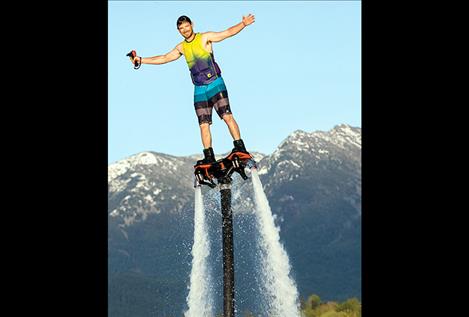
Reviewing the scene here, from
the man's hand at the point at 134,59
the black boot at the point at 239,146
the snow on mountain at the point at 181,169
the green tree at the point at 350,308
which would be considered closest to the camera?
the black boot at the point at 239,146

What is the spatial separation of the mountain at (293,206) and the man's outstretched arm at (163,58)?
79356mm

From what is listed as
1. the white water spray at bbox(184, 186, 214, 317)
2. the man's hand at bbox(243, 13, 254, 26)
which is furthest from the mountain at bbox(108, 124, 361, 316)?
the man's hand at bbox(243, 13, 254, 26)

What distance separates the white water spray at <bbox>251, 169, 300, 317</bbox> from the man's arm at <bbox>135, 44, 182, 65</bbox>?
1.86 m

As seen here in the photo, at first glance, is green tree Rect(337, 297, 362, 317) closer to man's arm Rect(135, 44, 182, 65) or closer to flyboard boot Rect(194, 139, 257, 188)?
flyboard boot Rect(194, 139, 257, 188)

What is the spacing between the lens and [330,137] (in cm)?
13600

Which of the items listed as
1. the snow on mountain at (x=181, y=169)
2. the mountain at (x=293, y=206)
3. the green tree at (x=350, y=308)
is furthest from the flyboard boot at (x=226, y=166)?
the snow on mountain at (x=181, y=169)

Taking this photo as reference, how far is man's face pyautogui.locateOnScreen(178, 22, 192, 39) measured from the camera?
10.4 metres

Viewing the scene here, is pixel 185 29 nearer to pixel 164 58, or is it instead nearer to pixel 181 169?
pixel 164 58

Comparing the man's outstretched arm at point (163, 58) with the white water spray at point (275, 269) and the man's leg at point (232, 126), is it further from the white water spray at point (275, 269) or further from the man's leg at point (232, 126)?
the white water spray at point (275, 269)

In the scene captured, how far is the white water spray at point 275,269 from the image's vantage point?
10.6 metres

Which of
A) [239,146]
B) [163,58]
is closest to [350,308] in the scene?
[239,146]

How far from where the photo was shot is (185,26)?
34.1 feet
